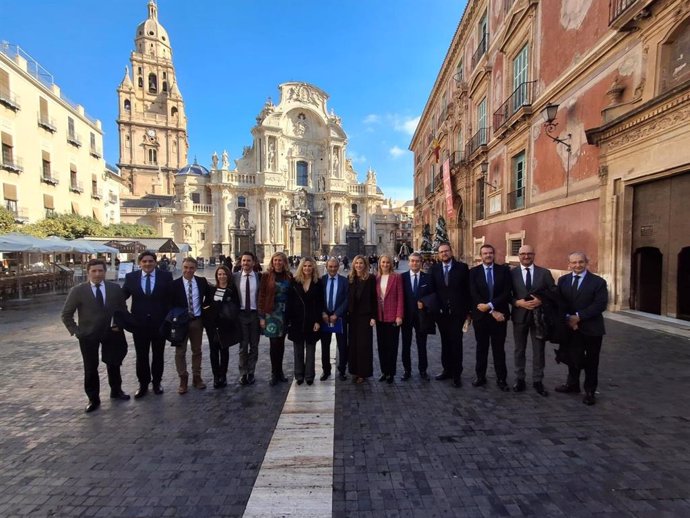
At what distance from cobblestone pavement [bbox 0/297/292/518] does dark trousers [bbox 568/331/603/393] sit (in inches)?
140

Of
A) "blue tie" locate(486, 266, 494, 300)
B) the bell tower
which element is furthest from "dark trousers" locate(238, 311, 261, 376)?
the bell tower

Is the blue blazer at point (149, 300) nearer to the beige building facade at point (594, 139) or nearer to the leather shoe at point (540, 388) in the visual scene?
the leather shoe at point (540, 388)

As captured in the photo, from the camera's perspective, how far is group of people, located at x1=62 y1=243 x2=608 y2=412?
152 inches

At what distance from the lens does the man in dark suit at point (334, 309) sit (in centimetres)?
446

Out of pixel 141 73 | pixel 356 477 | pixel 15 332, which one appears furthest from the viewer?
pixel 141 73

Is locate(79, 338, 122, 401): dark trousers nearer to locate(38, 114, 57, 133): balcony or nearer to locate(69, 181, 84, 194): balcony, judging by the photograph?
locate(38, 114, 57, 133): balcony

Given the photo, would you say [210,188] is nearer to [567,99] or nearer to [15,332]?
[15,332]

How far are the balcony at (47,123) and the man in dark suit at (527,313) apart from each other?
29.4m

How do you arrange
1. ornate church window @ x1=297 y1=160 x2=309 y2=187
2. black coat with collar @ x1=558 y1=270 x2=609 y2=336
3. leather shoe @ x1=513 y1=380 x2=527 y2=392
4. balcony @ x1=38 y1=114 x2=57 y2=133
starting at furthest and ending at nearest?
ornate church window @ x1=297 y1=160 x2=309 y2=187
balcony @ x1=38 y1=114 x2=57 y2=133
leather shoe @ x1=513 y1=380 x2=527 y2=392
black coat with collar @ x1=558 y1=270 x2=609 y2=336

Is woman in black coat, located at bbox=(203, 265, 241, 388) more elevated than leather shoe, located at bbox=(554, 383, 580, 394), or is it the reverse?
woman in black coat, located at bbox=(203, 265, 241, 388)

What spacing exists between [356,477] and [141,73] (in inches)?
2939

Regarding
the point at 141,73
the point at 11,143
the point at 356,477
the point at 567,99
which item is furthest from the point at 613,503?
the point at 141,73

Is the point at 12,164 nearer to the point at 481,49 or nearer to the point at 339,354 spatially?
the point at 339,354

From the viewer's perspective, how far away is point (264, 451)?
295 cm
